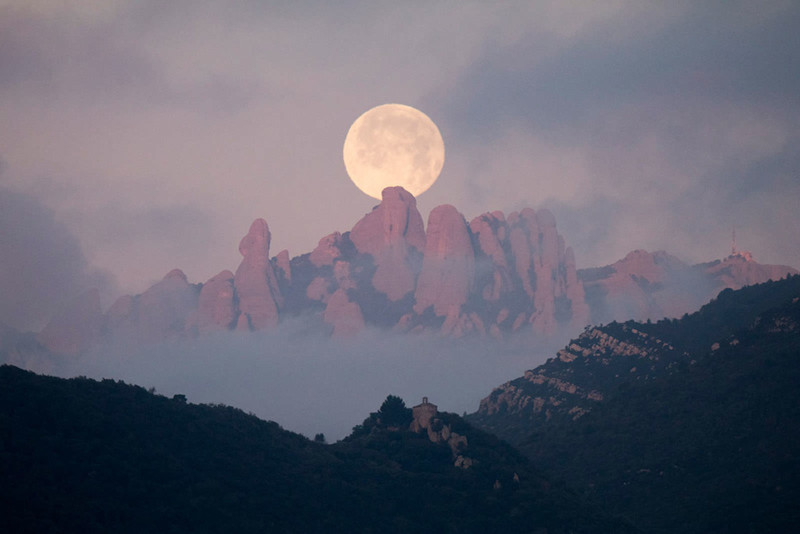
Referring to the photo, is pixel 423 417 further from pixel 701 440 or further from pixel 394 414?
pixel 701 440

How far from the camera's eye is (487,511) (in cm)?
13725

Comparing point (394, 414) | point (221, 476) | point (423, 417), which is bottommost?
point (221, 476)

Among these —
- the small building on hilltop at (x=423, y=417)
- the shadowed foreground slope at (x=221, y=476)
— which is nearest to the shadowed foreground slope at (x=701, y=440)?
the shadowed foreground slope at (x=221, y=476)

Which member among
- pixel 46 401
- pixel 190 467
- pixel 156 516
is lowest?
pixel 156 516

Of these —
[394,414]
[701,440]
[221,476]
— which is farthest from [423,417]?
[701,440]

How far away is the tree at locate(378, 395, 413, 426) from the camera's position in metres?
168

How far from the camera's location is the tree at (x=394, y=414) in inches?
6634

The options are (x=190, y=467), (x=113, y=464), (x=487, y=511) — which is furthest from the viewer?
(x=487, y=511)

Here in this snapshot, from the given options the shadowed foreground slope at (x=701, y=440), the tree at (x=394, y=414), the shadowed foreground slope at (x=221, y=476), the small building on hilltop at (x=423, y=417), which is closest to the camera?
the shadowed foreground slope at (x=221, y=476)

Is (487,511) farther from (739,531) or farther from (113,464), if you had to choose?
(113,464)

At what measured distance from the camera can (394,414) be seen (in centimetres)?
17088

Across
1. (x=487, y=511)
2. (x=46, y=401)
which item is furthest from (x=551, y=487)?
(x=46, y=401)

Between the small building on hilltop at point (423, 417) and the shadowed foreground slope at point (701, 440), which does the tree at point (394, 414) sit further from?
the shadowed foreground slope at point (701, 440)

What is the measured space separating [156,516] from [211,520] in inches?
258
